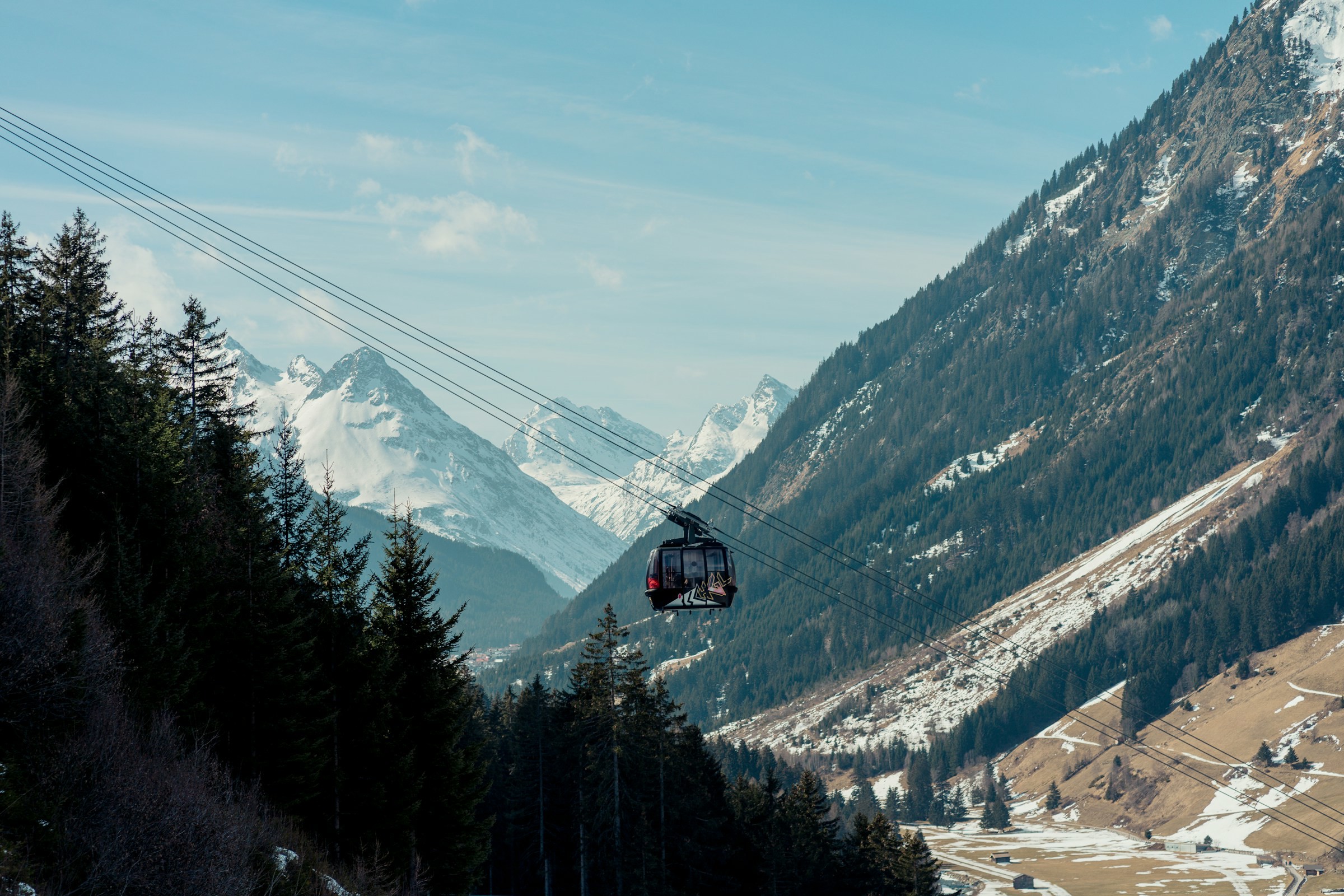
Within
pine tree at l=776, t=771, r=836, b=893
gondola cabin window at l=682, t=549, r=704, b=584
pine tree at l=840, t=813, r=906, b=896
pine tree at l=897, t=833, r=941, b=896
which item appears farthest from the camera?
pine tree at l=897, t=833, r=941, b=896

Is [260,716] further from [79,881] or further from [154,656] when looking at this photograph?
[79,881]

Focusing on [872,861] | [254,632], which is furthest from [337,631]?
[872,861]

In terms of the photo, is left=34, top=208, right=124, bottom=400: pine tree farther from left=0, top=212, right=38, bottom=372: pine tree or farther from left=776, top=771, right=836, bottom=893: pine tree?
left=776, top=771, right=836, bottom=893: pine tree

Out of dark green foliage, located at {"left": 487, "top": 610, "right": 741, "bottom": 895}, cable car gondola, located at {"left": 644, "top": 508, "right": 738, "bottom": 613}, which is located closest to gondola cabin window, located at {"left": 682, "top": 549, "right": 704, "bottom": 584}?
cable car gondola, located at {"left": 644, "top": 508, "right": 738, "bottom": 613}

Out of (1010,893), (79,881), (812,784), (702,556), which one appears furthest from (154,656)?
(1010,893)

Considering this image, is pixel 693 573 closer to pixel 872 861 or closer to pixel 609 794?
pixel 609 794

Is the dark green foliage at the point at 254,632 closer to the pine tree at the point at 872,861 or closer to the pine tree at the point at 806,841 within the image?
the pine tree at the point at 806,841
